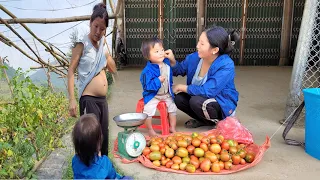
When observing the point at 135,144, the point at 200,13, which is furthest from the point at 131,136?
the point at 200,13

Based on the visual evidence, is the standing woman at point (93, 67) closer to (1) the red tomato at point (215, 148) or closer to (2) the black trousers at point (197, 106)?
(1) the red tomato at point (215, 148)

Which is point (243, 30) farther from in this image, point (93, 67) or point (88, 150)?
point (88, 150)

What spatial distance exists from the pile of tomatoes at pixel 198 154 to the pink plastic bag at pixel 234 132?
0.15 m

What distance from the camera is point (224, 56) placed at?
12.3 ft

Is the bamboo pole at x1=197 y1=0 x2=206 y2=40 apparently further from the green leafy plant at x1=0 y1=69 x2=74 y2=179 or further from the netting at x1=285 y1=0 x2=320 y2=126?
the green leafy plant at x1=0 y1=69 x2=74 y2=179

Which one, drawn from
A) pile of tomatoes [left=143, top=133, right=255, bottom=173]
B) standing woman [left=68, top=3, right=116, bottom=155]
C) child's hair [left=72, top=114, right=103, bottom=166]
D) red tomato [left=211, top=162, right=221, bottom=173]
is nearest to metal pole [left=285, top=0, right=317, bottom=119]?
pile of tomatoes [left=143, top=133, right=255, bottom=173]

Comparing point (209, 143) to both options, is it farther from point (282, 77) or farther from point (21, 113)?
point (282, 77)

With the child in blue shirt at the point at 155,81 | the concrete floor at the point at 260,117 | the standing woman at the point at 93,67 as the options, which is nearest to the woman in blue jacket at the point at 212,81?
the child in blue shirt at the point at 155,81

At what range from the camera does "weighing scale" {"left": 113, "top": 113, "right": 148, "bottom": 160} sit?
310 cm

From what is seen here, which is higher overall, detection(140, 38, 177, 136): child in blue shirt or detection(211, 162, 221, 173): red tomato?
detection(140, 38, 177, 136): child in blue shirt

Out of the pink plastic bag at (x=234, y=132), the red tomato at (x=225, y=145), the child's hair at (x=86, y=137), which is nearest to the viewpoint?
the child's hair at (x=86, y=137)

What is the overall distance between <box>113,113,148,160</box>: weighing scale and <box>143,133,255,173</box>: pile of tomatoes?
92 millimetres

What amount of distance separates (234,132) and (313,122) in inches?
28.6

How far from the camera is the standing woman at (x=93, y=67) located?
9.02 ft
